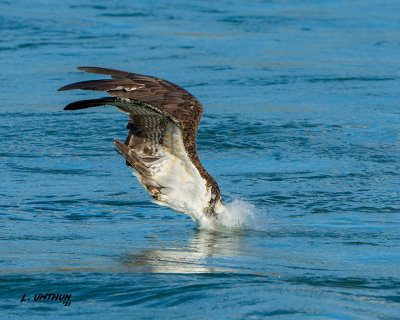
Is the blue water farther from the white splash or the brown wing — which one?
the brown wing

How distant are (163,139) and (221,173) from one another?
1987mm

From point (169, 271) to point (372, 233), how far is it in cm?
169

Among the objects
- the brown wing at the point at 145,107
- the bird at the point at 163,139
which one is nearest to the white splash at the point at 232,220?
the bird at the point at 163,139

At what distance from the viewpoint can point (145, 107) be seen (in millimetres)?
5555

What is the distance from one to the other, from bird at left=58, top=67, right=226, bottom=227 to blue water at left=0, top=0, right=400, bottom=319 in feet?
0.82

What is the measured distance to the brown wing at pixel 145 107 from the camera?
555 centimetres

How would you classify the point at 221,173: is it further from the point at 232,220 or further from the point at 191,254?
the point at 191,254

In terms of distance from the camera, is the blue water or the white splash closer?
the blue water

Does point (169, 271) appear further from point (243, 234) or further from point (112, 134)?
point (112, 134)

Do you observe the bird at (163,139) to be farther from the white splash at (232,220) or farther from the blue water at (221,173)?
the blue water at (221,173)

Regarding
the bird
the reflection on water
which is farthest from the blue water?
the bird

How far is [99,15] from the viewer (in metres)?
16.4

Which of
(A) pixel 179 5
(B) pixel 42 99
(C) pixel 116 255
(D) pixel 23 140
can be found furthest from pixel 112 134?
(A) pixel 179 5

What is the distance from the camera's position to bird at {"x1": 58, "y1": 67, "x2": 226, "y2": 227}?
222 inches
